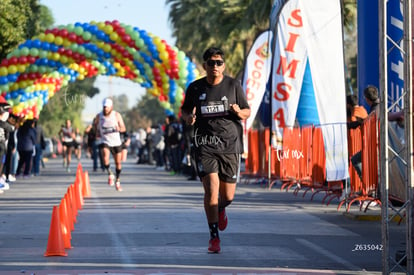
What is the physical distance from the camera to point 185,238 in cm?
1107

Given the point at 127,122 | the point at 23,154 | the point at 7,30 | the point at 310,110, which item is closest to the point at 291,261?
the point at 310,110

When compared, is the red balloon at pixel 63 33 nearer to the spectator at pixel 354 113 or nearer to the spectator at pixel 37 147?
the spectator at pixel 37 147

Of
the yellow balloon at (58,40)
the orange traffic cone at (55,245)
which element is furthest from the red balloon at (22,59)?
the orange traffic cone at (55,245)

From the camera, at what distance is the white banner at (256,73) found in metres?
25.0

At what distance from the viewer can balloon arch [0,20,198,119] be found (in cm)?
2845

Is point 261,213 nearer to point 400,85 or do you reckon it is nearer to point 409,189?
point 400,85

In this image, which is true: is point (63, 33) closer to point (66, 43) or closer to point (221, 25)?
point (66, 43)

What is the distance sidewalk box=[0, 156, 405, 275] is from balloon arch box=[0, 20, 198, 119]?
10.6m

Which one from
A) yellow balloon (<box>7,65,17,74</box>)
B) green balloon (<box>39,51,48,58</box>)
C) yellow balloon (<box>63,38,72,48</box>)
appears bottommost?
yellow balloon (<box>7,65,17,74</box>)

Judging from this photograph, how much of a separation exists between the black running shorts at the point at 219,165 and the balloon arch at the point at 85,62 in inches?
737

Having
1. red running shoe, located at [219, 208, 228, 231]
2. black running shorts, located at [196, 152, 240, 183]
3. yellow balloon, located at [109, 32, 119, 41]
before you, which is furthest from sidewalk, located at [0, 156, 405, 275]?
yellow balloon, located at [109, 32, 119, 41]

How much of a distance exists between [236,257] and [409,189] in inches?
84.7

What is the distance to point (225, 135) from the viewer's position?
33.1 ft

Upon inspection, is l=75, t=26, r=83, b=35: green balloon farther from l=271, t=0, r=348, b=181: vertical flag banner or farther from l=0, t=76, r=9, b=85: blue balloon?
l=271, t=0, r=348, b=181: vertical flag banner
